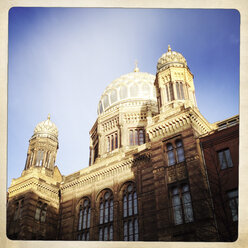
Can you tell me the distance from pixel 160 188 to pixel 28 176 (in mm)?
11115

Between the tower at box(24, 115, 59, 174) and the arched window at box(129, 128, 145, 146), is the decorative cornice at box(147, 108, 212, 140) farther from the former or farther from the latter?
the tower at box(24, 115, 59, 174)

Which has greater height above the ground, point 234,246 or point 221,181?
point 221,181

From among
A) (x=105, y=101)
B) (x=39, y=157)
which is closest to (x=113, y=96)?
(x=105, y=101)

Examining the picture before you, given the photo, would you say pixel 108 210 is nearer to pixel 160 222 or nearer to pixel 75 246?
pixel 160 222

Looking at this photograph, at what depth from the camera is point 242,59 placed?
10.2m

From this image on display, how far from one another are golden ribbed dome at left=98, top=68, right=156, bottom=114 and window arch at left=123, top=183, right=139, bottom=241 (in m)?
12.1

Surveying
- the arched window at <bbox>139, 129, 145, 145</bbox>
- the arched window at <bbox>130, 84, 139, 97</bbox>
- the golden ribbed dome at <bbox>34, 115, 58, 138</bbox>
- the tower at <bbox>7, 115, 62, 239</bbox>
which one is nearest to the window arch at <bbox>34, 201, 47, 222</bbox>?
the tower at <bbox>7, 115, 62, 239</bbox>

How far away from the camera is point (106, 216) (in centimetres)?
1947

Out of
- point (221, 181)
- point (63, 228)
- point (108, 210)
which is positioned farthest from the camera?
point (63, 228)

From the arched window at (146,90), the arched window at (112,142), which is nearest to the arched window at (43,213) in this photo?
the arched window at (112,142)

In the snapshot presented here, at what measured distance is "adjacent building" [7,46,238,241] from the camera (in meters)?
14.5

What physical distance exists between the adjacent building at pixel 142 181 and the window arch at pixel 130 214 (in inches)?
2.2

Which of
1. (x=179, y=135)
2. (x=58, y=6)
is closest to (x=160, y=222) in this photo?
(x=179, y=135)

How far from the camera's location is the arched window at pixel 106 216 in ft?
61.8
